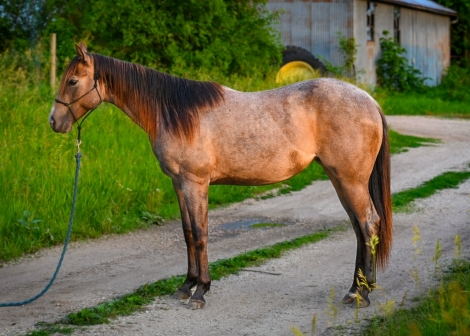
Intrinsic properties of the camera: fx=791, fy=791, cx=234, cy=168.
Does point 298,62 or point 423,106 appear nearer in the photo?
point 423,106

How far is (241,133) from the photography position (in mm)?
6262

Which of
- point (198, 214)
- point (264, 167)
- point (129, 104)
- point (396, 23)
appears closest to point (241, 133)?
point (264, 167)

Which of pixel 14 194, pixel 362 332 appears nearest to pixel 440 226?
pixel 362 332

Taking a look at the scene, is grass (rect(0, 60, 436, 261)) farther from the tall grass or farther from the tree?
the tree

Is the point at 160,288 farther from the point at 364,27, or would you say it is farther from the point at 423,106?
the point at 364,27

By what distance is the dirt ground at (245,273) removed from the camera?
5629 mm

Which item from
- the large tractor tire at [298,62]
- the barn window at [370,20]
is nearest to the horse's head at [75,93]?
the large tractor tire at [298,62]

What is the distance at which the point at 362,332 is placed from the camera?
525 cm

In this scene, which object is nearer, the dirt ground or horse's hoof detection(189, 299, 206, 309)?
the dirt ground

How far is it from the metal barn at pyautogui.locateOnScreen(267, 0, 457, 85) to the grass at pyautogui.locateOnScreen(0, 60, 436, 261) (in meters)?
12.1

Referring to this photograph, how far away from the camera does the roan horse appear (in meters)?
6.18

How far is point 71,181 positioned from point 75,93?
3.55 m

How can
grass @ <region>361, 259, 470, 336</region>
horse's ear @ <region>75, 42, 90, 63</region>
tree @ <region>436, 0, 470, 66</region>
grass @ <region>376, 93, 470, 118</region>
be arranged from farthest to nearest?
tree @ <region>436, 0, 470, 66</region> < grass @ <region>376, 93, 470, 118</region> < horse's ear @ <region>75, 42, 90, 63</region> < grass @ <region>361, 259, 470, 336</region>

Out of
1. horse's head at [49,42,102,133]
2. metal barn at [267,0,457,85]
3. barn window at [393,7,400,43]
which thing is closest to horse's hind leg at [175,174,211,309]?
horse's head at [49,42,102,133]
